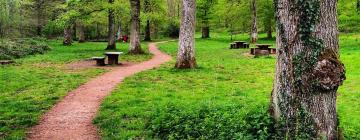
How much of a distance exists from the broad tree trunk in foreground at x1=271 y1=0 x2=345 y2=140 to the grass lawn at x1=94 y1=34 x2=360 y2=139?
0.64 meters

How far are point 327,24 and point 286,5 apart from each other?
69cm

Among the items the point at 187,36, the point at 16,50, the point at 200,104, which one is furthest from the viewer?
the point at 16,50

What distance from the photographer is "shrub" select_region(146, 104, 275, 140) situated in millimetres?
6930

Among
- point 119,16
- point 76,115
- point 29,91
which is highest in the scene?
point 119,16

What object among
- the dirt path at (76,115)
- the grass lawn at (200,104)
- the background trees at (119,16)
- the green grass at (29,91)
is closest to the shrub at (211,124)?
the grass lawn at (200,104)

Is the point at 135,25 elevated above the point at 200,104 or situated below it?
above

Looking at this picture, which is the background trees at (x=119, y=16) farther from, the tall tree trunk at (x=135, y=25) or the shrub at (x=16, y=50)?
the shrub at (x=16, y=50)

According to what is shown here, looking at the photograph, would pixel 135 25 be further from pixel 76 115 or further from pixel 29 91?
pixel 76 115

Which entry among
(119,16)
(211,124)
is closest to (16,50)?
(119,16)

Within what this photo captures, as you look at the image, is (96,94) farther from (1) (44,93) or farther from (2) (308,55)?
(2) (308,55)

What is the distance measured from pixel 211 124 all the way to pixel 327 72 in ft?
7.90

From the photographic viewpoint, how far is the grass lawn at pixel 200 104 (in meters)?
7.58

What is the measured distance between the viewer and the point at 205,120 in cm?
797

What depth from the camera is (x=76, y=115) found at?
1020 centimetres
